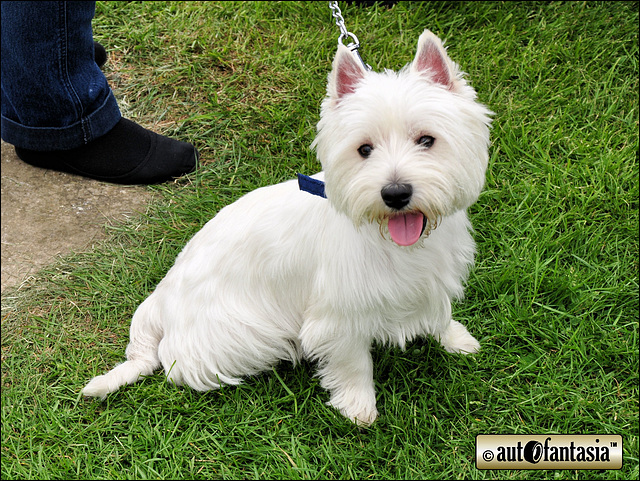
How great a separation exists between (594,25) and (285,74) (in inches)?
94.1

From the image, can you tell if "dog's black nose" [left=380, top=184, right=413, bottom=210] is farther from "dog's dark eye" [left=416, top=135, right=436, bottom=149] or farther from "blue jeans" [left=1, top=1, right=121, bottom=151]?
"blue jeans" [left=1, top=1, right=121, bottom=151]

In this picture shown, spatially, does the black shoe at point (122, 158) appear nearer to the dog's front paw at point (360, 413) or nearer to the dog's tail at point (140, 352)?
the dog's tail at point (140, 352)

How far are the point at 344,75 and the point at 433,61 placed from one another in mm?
326

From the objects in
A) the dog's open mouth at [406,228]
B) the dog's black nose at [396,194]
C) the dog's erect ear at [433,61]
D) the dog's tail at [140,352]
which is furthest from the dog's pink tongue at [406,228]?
the dog's tail at [140,352]

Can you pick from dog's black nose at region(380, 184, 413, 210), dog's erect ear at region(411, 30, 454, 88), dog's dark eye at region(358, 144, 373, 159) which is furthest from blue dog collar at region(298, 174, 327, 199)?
dog's erect ear at region(411, 30, 454, 88)

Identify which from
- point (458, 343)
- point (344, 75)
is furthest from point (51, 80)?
point (458, 343)

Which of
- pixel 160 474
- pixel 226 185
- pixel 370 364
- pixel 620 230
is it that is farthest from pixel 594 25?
pixel 160 474

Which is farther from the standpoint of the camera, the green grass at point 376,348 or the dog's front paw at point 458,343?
the dog's front paw at point 458,343

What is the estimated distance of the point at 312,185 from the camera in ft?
7.81

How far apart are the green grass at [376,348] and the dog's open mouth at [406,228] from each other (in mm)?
1103

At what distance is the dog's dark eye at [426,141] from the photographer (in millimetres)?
2076

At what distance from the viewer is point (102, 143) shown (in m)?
4.00

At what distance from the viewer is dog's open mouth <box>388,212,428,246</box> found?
214cm

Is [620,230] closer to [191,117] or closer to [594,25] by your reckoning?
[594,25]
